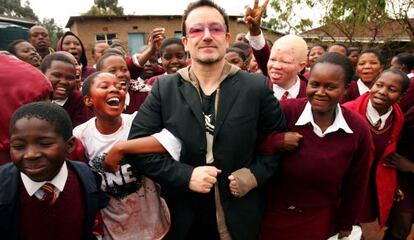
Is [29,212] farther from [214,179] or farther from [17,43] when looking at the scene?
[17,43]

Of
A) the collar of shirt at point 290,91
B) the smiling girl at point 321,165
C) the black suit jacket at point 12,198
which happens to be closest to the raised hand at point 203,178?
the smiling girl at point 321,165

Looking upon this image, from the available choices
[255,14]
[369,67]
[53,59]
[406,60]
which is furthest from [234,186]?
[406,60]

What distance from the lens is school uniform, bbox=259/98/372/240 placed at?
193 cm

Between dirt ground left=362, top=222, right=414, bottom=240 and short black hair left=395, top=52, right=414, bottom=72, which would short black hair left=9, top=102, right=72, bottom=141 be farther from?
short black hair left=395, top=52, right=414, bottom=72

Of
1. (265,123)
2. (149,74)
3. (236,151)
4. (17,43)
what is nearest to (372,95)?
(265,123)

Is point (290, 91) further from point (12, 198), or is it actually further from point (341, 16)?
point (341, 16)

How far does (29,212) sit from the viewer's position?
1.59 m

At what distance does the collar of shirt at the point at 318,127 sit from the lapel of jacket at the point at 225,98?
0.46 m

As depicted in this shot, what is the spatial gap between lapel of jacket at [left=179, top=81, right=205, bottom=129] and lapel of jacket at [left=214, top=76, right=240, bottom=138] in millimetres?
82

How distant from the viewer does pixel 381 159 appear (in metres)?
Result: 2.70

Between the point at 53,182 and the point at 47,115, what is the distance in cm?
32

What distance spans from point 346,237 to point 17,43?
11.8ft

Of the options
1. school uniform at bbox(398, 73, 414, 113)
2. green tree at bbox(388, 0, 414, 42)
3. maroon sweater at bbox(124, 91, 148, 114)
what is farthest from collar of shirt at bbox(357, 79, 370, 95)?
green tree at bbox(388, 0, 414, 42)

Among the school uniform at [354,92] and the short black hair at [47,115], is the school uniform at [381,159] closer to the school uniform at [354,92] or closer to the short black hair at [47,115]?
the school uniform at [354,92]
